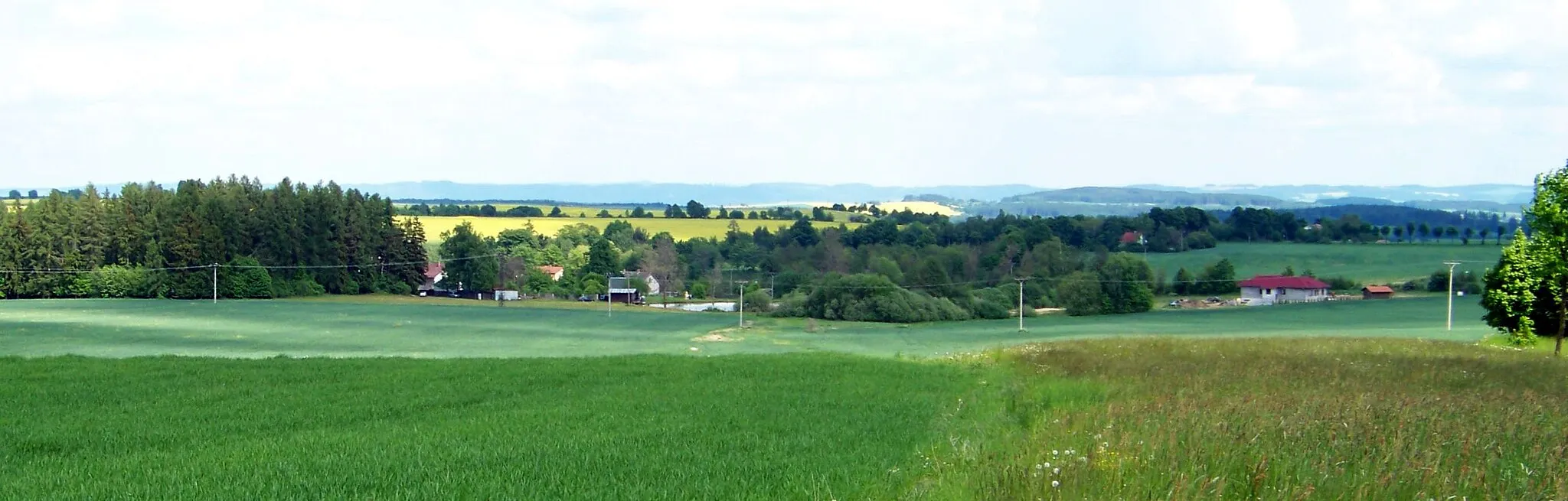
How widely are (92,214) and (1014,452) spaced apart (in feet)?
283

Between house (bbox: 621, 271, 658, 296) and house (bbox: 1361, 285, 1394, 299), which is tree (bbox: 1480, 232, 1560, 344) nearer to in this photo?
house (bbox: 1361, 285, 1394, 299)

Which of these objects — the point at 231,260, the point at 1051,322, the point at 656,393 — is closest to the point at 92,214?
the point at 231,260

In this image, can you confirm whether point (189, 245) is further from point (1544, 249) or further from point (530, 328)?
point (1544, 249)

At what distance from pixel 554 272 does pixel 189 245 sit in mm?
28102

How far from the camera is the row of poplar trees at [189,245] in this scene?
8038cm

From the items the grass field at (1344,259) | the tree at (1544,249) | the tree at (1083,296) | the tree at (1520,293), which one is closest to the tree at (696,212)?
the grass field at (1344,259)

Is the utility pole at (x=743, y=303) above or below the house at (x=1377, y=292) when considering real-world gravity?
below

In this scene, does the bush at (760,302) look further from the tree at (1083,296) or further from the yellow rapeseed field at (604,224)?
the yellow rapeseed field at (604,224)

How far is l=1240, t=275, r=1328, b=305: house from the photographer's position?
87.5 m

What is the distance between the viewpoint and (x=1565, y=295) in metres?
30.3

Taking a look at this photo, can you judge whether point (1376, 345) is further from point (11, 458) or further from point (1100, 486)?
point (11, 458)

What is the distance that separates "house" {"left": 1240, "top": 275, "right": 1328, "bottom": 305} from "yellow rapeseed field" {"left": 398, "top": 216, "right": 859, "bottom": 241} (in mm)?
47511

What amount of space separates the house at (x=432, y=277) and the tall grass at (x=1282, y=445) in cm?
8208

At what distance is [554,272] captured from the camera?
9981cm
